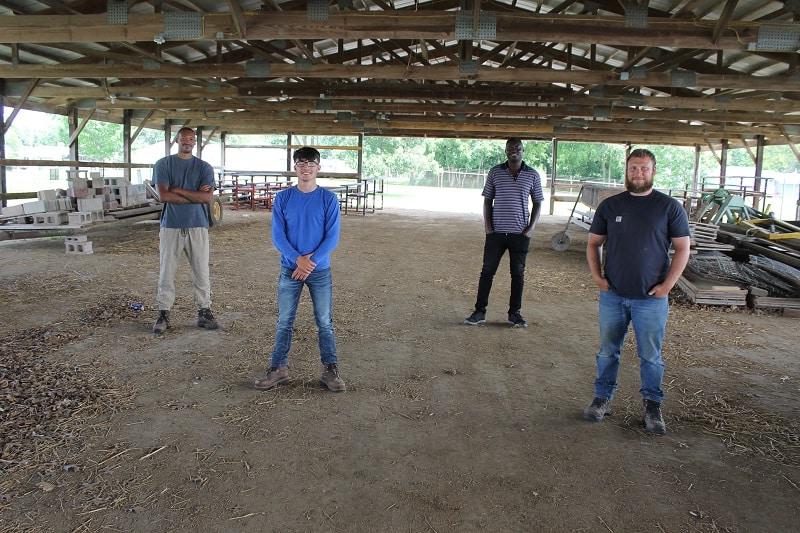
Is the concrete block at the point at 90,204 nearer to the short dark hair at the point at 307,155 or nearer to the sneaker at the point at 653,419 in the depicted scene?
the short dark hair at the point at 307,155

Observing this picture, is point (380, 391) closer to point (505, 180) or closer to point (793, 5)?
point (505, 180)

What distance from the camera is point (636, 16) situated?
8094 millimetres

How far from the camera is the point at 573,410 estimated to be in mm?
4328

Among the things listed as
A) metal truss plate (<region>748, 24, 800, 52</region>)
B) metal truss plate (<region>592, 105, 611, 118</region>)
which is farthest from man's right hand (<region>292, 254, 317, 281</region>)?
metal truss plate (<region>592, 105, 611, 118</region>)

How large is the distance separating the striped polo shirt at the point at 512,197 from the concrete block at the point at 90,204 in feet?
30.4

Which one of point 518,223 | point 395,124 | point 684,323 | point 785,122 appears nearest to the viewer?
point 518,223

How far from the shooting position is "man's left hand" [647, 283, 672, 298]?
3.82 meters

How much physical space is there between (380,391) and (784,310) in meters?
5.71

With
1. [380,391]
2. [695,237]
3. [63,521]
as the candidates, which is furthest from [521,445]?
[695,237]

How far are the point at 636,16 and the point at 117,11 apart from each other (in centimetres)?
683

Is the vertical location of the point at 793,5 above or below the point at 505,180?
above

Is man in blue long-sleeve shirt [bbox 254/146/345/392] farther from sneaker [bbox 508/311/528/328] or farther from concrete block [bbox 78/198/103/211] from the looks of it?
concrete block [bbox 78/198/103/211]

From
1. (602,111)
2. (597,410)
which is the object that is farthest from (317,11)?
(602,111)

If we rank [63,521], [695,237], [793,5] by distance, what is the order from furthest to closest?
[695,237], [793,5], [63,521]
